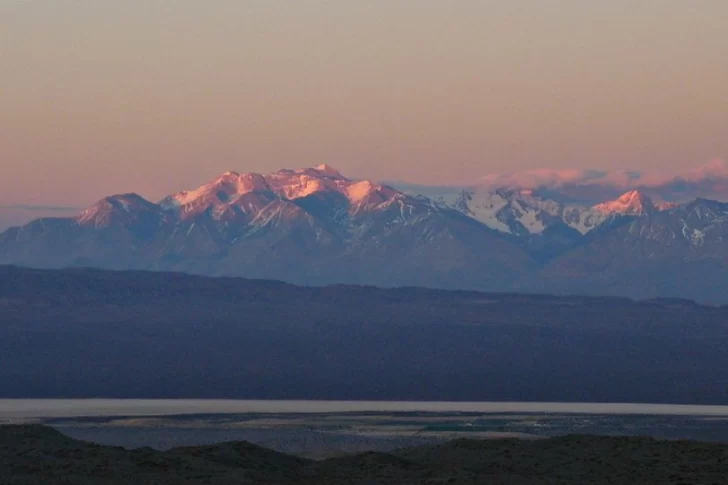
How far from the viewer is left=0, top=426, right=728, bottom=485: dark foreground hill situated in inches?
1613

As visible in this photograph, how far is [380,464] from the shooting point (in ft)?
146

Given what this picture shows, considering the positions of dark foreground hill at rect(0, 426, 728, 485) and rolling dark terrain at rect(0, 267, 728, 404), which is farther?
rolling dark terrain at rect(0, 267, 728, 404)

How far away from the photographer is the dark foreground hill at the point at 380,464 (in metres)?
41.0

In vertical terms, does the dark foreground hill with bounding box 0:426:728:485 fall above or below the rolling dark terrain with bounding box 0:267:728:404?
below

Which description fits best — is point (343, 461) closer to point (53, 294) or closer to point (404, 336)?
point (404, 336)

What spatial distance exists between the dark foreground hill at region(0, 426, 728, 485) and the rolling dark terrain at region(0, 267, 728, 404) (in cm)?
6496

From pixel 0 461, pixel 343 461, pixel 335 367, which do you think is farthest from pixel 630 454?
pixel 335 367

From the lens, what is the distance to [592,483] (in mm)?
42406

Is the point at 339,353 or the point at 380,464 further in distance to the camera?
the point at 339,353

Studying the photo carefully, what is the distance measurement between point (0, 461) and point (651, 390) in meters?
Result: 85.1

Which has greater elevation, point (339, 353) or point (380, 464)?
point (339, 353)

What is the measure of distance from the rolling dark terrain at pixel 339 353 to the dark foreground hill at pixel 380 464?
6496 cm

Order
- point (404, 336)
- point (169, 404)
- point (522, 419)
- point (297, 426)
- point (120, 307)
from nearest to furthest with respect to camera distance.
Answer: point (297, 426), point (522, 419), point (169, 404), point (404, 336), point (120, 307)

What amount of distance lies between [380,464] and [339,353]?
103991 mm
